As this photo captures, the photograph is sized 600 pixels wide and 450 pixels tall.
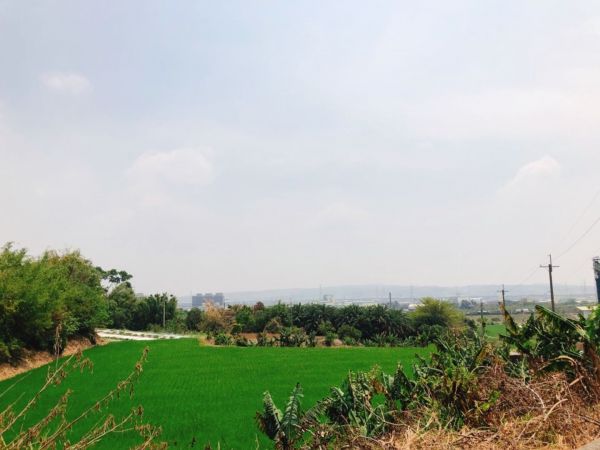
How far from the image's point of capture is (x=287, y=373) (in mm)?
17375

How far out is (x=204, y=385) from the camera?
1477 cm

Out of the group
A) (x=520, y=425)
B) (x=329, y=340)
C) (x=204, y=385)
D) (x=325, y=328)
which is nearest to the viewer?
(x=520, y=425)

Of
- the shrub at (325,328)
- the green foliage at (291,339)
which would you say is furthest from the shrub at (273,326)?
the green foliage at (291,339)

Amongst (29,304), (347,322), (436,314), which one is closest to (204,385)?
(29,304)

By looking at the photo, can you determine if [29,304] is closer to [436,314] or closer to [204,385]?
[204,385]

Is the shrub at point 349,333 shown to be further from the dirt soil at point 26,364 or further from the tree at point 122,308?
the tree at point 122,308

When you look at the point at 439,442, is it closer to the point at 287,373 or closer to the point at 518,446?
the point at 518,446

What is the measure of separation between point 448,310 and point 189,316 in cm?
2531

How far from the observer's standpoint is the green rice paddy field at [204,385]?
905cm

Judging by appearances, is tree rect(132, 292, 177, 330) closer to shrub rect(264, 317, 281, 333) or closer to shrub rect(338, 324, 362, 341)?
shrub rect(264, 317, 281, 333)

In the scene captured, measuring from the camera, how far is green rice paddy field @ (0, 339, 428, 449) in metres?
9.05

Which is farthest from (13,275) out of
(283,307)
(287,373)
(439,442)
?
(283,307)

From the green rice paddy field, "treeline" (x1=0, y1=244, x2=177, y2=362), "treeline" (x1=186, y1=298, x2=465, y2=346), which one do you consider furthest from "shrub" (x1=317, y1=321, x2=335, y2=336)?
"treeline" (x1=0, y1=244, x2=177, y2=362)

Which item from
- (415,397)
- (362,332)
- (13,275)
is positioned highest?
(13,275)
